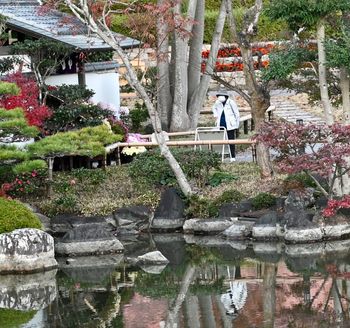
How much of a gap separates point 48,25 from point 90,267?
9.06 m

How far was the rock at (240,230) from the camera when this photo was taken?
2127cm

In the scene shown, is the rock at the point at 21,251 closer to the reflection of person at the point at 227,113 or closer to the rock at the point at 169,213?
the rock at the point at 169,213

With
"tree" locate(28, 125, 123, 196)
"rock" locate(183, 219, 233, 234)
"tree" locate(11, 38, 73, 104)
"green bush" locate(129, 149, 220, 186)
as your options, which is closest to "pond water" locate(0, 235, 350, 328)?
"rock" locate(183, 219, 233, 234)

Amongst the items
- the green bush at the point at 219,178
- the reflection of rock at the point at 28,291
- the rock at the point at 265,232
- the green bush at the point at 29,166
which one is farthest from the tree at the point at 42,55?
the reflection of rock at the point at 28,291

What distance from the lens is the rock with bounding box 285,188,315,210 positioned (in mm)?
21188

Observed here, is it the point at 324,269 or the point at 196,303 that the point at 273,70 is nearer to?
the point at 324,269

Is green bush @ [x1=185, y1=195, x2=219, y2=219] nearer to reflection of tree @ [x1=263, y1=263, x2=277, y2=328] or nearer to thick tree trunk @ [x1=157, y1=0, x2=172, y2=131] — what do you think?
reflection of tree @ [x1=263, y1=263, x2=277, y2=328]

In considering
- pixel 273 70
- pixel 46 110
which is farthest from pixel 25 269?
pixel 273 70

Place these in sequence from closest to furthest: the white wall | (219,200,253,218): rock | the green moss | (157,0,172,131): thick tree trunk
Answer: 1. the green moss
2. (219,200,253,218): rock
3. the white wall
4. (157,0,172,131): thick tree trunk

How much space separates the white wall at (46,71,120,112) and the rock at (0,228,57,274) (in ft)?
29.2

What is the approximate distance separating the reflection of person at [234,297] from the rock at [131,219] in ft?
15.7

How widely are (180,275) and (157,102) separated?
12873 millimetres

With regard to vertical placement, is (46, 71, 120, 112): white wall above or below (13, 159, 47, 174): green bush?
above

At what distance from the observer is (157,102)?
31.2 meters
